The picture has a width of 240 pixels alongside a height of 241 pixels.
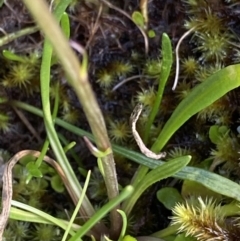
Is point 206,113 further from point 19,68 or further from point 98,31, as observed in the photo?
point 19,68

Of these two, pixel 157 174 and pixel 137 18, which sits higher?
pixel 137 18

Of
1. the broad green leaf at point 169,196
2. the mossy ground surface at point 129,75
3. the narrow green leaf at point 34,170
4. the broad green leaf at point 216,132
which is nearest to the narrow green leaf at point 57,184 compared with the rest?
the mossy ground surface at point 129,75

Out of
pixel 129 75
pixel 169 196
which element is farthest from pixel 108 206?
→ pixel 129 75

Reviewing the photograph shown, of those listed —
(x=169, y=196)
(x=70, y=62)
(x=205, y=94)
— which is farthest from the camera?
(x=169, y=196)

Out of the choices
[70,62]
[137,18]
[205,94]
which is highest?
[70,62]

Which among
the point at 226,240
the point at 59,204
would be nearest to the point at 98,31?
the point at 59,204

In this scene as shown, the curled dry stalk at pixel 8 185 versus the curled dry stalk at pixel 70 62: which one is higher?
the curled dry stalk at pixel 70 62

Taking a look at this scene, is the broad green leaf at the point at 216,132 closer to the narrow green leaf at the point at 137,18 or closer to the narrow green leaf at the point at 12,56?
the narrow green leaf at the point at 137,18

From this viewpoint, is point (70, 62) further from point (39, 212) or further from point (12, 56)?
point (12, 56)

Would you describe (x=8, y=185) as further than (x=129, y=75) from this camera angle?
No
